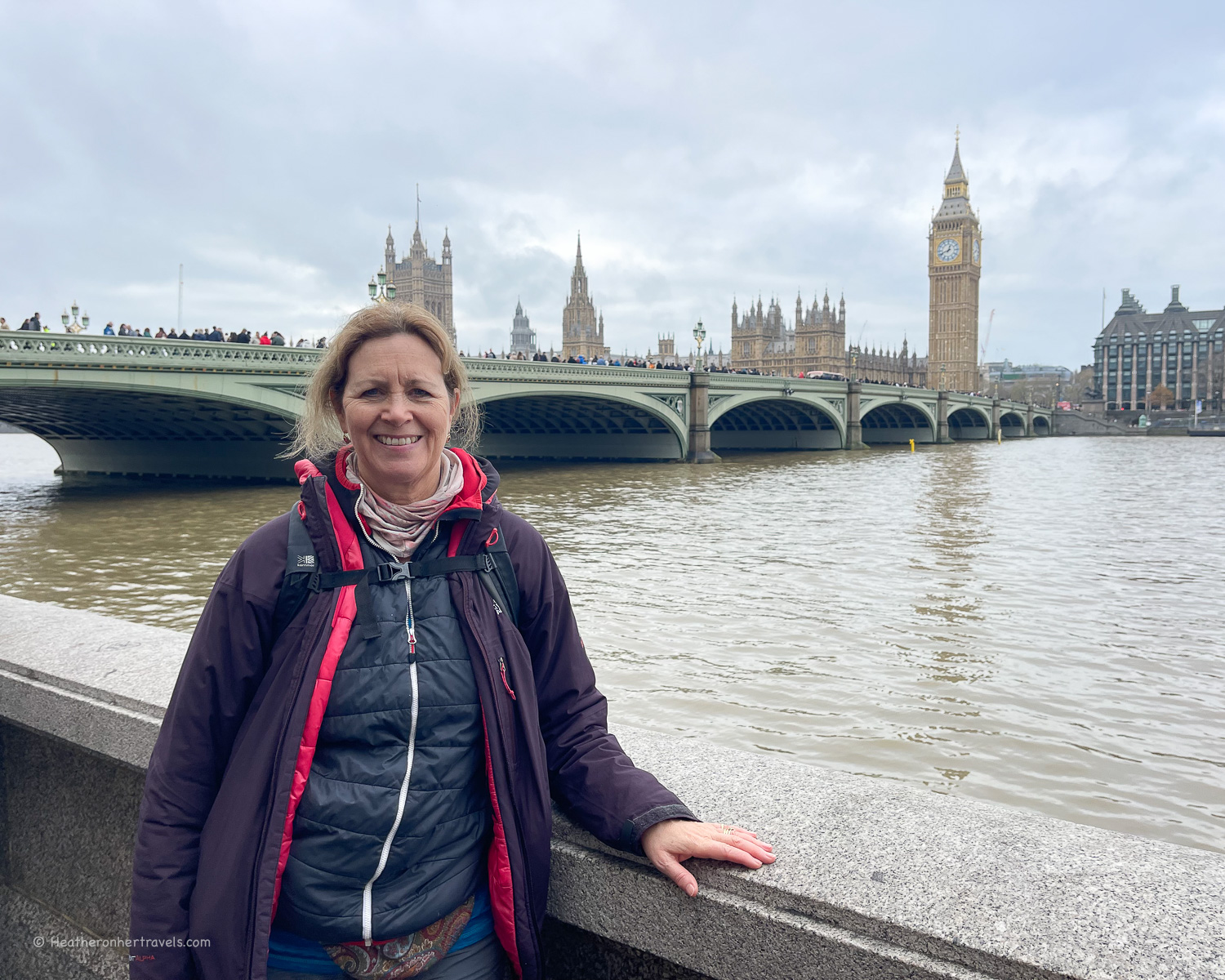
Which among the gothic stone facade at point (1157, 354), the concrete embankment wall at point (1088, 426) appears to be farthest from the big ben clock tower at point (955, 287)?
the concrete embankment wall at point (1088, 426)

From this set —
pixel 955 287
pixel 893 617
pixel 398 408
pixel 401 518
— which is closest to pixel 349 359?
pixel 398 408

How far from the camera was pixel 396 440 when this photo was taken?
5.73ft

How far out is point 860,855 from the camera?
160cm

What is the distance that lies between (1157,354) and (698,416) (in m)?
115

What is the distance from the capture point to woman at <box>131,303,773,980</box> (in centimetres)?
153

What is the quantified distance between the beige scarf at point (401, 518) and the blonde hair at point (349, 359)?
142 mm

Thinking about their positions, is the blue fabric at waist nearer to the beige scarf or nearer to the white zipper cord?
the white zipper cord

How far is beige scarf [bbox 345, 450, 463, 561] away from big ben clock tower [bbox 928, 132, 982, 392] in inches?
4414

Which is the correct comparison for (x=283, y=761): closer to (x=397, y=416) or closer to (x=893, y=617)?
(x=397, y=416)

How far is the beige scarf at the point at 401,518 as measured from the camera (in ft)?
5.59

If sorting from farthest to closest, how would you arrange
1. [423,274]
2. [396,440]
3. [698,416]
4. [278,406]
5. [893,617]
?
[423,274] < [698,416] < [278,406] < [893,617] < [396,440]

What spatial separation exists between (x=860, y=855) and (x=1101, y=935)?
38 centimetres

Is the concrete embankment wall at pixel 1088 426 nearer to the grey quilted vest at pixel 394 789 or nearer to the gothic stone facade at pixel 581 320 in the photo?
the gothic stone facade at pixel 581 320

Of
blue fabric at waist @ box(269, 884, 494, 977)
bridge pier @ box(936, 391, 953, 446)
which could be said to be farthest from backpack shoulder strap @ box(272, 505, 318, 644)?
bridge pier @ box(936, 391, 953, 446)
